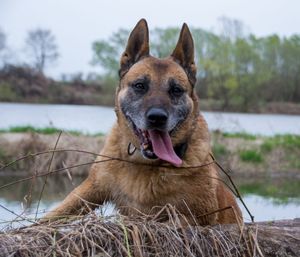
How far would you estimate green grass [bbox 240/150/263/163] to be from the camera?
20859mm

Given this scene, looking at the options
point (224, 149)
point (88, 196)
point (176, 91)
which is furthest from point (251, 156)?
point (88, 196)

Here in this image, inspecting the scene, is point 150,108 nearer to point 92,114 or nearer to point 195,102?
point 195,102

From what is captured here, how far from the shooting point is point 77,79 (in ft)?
144

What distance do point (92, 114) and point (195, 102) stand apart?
2902 cm

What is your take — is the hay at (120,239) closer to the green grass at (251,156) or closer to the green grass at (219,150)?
the green grass at (219,150)

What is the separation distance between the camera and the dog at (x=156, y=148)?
5.68m

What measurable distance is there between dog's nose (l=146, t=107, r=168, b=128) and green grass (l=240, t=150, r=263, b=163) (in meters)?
15.5

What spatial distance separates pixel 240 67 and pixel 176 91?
132ft

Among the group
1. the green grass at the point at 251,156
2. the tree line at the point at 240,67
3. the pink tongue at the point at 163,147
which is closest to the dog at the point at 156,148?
the pink tongue at the point at 163,147

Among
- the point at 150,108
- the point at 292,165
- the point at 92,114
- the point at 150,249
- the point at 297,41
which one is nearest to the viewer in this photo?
the point at 150,249

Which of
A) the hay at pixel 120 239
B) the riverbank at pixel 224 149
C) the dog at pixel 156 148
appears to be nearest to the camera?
the hay at pixel 120 239

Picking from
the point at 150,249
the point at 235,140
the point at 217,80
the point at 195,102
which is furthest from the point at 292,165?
the point at 217,80

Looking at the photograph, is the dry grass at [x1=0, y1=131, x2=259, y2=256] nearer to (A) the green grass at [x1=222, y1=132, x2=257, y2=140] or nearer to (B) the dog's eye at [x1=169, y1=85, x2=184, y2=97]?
(B) the dog's eye at [x1=169, y1=85, x2=184, y2=97]

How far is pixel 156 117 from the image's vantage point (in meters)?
5.57
